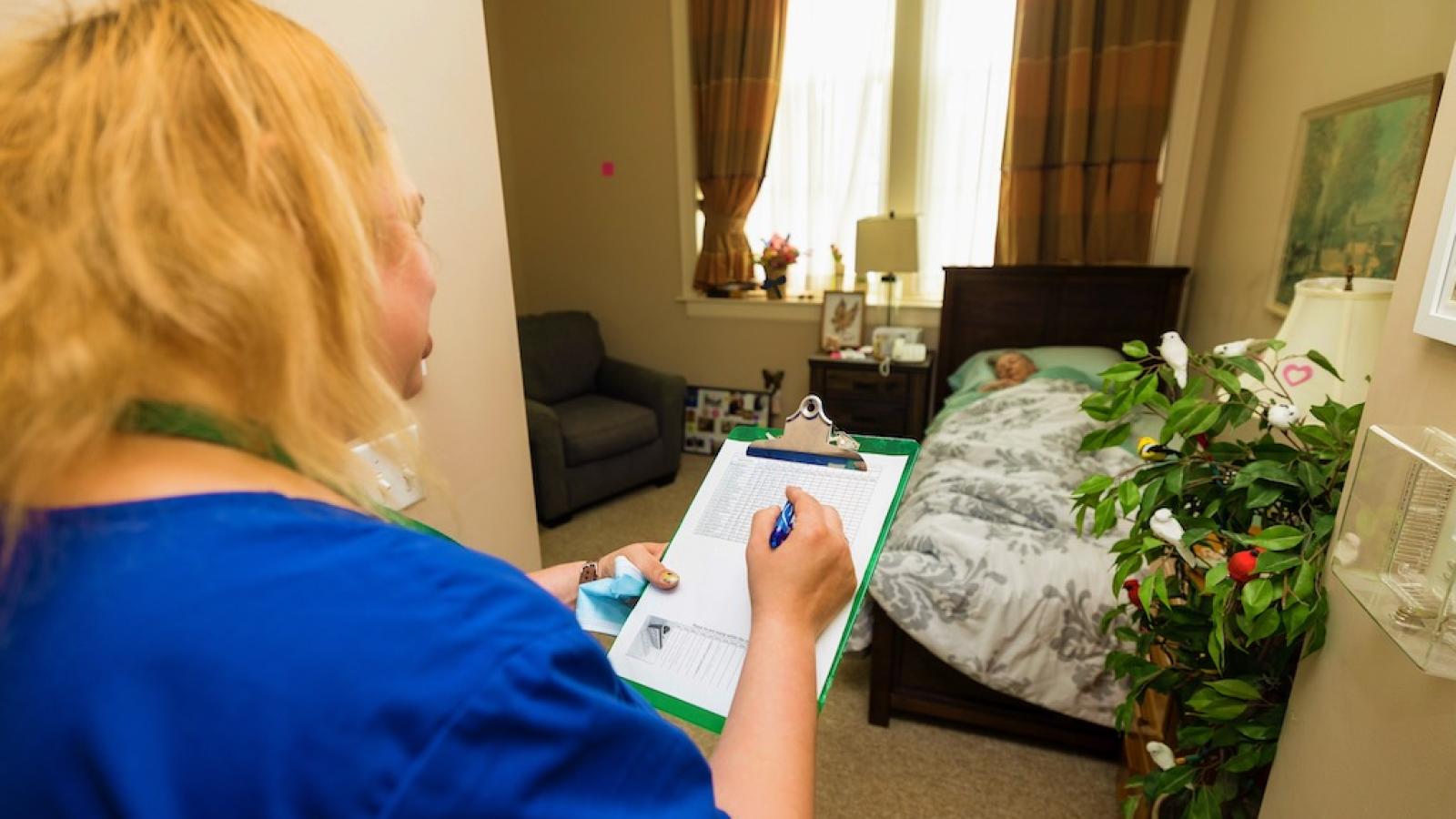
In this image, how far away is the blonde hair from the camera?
31cm

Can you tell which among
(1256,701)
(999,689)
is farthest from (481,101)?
(999,689)

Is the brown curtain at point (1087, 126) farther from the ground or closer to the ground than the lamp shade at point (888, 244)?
farther from the ground

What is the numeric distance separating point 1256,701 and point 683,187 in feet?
11.0

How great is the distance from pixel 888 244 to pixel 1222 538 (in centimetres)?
241

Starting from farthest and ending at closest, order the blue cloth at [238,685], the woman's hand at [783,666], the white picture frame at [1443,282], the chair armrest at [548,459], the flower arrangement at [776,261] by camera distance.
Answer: the flower arrangement at [776,261]
the chair armrest at [548,459]
the white picture frame at [1443,282]
the woman's hand at [783,666]
the blue cloth at [238,685]

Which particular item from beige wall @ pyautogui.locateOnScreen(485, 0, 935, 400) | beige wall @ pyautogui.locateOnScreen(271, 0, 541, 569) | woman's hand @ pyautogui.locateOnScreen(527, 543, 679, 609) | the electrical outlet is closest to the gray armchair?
beige wall @ pyautogui.locateOnScreen(485, 0, 935, 400)

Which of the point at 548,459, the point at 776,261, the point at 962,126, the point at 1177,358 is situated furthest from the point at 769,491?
the point at 962,126

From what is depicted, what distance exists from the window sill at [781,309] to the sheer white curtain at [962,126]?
7.2 inches

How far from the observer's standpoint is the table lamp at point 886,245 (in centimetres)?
321

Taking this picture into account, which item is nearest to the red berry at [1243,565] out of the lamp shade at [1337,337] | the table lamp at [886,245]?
the lamp shade at [1337,337]

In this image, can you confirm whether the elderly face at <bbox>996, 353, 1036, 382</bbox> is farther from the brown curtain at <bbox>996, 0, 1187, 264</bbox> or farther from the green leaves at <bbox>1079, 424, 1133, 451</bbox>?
the green leaves at <bbox>1079, 424, 1133, 451</bbox>

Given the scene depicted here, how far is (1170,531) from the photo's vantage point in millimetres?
991

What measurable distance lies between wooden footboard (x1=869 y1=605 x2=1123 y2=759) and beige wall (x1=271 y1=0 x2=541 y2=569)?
1.08m

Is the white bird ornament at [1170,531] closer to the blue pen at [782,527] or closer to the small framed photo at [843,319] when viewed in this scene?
the blue pen at [782,527]
